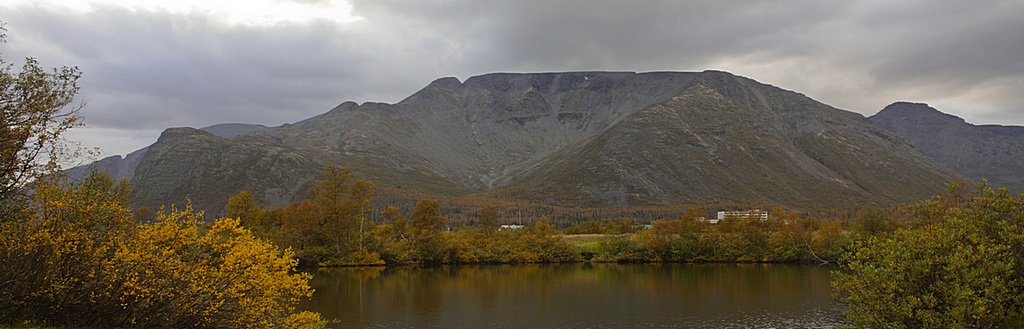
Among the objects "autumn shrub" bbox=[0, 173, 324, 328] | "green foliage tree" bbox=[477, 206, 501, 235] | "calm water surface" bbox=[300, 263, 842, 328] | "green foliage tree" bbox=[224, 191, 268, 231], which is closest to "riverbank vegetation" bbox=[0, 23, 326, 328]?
"autumn shrub" bbox=[0, 173, 324, 328]

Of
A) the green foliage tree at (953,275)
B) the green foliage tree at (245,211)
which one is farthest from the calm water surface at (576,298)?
the green foliage tree at (953,275)

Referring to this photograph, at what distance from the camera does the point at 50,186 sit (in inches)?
827

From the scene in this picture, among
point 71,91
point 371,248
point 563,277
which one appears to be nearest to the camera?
point 71,91

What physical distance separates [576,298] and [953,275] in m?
41.9

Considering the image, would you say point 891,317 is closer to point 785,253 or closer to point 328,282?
point 328,282

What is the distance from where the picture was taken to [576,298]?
211 ft

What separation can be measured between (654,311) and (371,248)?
60282mm

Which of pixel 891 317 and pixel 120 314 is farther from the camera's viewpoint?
pixel 891 317

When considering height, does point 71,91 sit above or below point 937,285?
above

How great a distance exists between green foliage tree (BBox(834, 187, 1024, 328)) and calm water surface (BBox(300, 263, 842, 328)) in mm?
22023

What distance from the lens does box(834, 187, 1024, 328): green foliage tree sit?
2442 centimetres

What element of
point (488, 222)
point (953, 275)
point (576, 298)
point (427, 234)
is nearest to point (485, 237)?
point (488, 222)

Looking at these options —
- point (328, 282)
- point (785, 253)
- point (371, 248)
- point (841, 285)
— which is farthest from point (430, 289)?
point (785, 253)

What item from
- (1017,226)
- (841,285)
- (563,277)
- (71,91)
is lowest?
(563,277)
